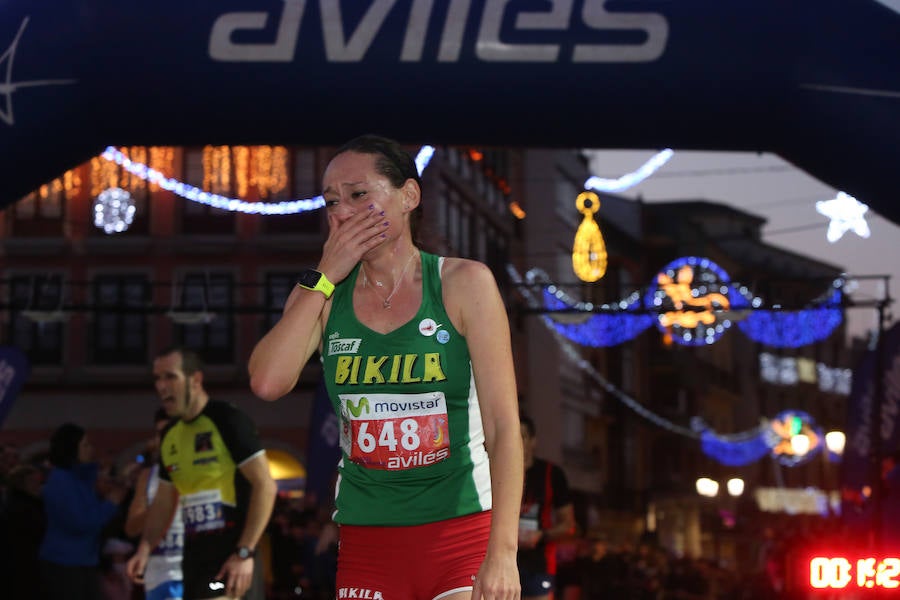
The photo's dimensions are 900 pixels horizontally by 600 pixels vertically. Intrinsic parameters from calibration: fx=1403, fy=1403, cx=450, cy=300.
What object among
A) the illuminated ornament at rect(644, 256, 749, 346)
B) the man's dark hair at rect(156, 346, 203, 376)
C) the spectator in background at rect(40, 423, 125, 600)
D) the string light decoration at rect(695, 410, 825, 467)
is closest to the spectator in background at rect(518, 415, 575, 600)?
the man's dark hair at rect(156, 346, 203, 376)

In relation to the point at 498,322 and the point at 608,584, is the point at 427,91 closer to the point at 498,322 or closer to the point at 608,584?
the point at 498,322

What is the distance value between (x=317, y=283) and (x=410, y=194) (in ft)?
1.30

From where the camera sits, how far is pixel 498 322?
159 inches

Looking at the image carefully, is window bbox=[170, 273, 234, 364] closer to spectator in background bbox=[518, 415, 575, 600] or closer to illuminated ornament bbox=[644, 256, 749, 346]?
illuminated ornament bbox=[644, 256, 749, 346]

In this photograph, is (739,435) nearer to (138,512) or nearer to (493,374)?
(138,512)

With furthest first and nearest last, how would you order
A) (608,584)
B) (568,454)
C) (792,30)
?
(568,454) < (608,584) < (792,30)

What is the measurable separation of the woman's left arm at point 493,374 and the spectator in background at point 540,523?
17.5ft

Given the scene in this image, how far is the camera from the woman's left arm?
3.88 metres

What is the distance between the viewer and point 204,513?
743 centimetres

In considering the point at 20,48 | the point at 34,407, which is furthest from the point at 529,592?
the point at 34,407

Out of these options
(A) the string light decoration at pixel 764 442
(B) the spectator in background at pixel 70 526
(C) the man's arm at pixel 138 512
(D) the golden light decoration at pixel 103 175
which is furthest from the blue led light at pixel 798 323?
(A) the string light decoration at pixel 764 442

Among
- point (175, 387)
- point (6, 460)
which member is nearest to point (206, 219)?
point (6, 460)

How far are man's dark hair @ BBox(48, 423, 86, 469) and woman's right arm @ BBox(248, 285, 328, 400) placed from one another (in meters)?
5.72

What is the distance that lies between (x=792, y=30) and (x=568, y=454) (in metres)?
44.1
